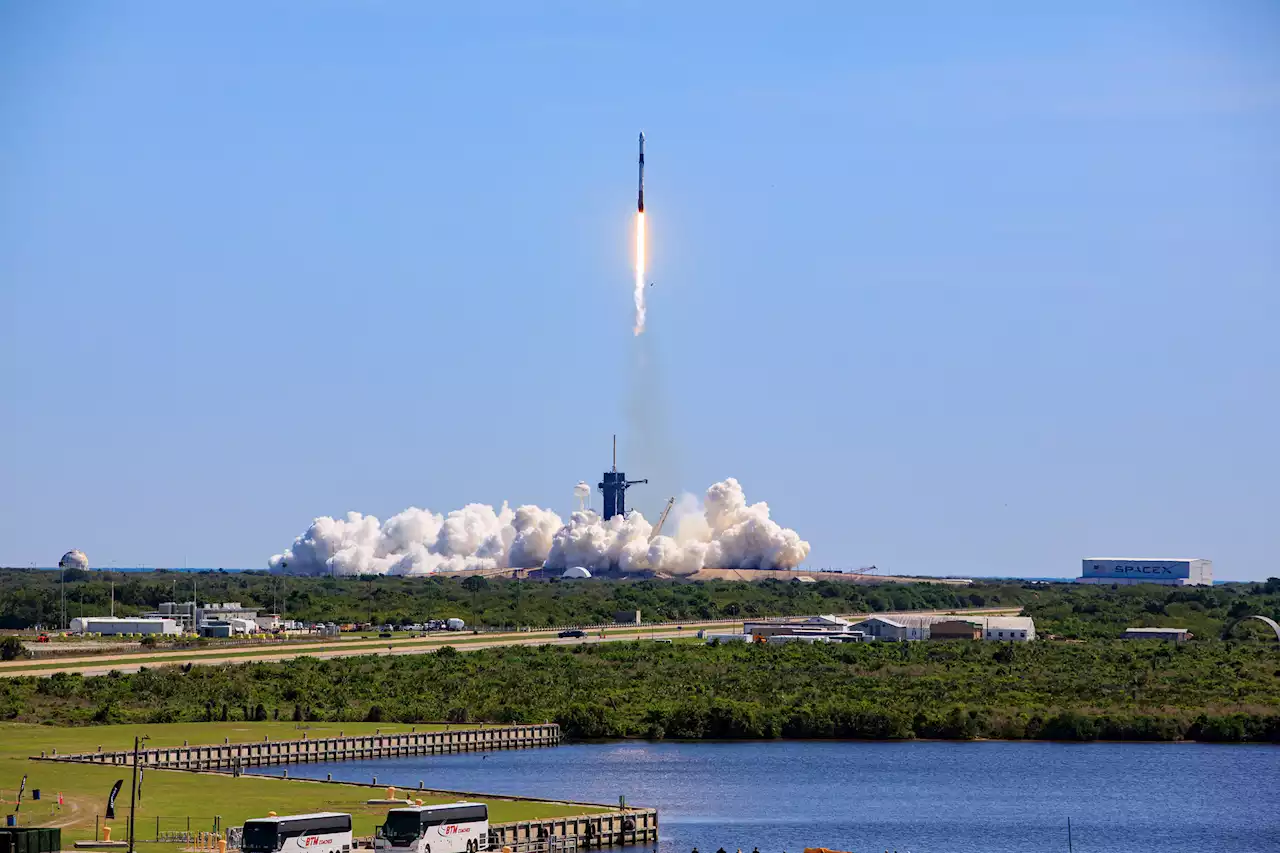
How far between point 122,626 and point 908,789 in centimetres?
8399

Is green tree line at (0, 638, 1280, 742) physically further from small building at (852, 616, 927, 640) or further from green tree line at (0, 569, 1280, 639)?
green tree line at (0, 569, 1280, 639)

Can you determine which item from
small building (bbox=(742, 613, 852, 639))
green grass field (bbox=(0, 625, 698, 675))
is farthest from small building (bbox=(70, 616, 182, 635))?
small building (bbox=(742, 613, 852, 639))

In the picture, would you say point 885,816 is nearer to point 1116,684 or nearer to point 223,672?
point 1116,684

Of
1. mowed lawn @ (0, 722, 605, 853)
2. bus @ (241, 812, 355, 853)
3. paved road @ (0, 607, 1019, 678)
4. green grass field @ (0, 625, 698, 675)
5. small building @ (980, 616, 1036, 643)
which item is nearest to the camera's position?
bus @ (241, 812, 355, 853)

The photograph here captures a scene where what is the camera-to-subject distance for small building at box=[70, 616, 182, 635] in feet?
476

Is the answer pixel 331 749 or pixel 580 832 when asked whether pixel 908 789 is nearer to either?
pixel 580 832

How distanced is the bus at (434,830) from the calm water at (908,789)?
8.16 meters

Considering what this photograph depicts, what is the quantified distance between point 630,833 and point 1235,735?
39.5 meters

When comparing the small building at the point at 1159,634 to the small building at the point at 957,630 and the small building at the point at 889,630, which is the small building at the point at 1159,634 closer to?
the small building at the point at 957,630

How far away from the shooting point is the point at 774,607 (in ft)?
607

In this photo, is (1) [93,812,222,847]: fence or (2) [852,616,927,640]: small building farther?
(2) [852,616,927,640]: small building

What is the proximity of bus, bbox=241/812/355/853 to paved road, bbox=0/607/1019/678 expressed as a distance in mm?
55333

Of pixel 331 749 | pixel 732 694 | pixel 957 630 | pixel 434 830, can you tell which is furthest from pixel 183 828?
pixel 957 630

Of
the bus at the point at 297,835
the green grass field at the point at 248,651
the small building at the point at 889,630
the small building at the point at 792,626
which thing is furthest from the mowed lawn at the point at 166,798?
the small building at the point at 889,630
